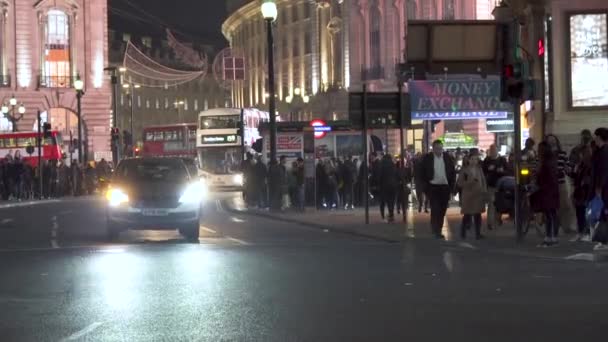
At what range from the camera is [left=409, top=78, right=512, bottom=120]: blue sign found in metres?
28.5

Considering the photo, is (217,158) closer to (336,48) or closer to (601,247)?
(336,48)

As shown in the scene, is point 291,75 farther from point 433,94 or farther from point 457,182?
point 457,182

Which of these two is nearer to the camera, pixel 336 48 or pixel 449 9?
pixel 449 9

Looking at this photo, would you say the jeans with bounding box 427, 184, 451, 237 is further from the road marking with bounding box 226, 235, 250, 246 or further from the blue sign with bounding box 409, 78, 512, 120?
the blue sign with bounding box 409, 78, 512, 120

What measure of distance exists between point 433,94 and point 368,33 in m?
53.3

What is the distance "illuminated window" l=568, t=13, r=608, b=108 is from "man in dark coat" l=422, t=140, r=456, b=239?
465 cm

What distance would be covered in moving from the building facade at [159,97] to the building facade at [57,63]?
4268 cm

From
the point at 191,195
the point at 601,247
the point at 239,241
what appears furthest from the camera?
the point at 191,195

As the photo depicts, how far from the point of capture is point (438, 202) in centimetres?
2058

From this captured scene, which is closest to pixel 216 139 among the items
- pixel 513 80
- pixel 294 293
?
pixel 513 80

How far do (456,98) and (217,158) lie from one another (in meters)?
33.4

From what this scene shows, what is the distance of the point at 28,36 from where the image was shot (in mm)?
78812

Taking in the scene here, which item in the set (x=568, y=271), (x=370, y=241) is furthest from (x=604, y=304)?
(x=370, y=241)

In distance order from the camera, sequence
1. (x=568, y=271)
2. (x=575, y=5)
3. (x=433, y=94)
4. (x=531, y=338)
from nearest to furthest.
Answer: (x=531, y=338), (x=568, y=271), (x=575, y=5), (x=433, y=94)
